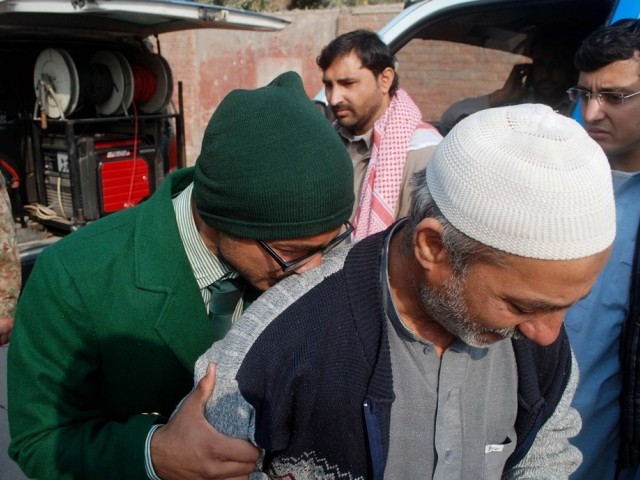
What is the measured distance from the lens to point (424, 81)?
4.19 meters

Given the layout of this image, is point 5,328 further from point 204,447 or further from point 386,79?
point 386,79

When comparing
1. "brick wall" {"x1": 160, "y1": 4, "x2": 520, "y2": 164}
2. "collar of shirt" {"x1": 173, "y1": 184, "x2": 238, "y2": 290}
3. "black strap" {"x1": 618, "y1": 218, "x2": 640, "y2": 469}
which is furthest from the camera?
"brick wall" {"x1": 160, "y1": 4, "x2": 520, "y2": 164}

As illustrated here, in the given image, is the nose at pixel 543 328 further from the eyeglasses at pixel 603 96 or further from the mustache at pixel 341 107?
the mustache at pixel 341 107

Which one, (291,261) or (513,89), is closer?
(291,261)

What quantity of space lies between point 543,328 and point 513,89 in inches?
96.2

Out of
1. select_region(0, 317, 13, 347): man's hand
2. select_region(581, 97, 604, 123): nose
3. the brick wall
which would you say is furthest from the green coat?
the brick wall

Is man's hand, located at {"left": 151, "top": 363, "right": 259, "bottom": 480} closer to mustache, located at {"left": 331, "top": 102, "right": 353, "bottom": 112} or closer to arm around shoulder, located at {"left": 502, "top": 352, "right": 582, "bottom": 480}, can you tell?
arm around shoulder, located at {"left": 502, "top": 352, "right": 582, "bottom": 480}

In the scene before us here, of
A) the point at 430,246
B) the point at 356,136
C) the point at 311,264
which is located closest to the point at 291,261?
the point at 311,264

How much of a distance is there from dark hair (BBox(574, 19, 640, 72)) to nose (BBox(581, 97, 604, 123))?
4.6 inches

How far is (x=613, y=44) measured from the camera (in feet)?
6.98

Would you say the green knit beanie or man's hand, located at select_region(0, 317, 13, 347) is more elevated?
the green knit beanie

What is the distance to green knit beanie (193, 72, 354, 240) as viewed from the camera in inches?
53.1

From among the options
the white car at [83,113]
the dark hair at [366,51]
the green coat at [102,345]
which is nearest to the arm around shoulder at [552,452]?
the green coat at [102,345]

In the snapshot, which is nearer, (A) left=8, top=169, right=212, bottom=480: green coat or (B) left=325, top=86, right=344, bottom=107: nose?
(A) left=8, top=169, right=212, bottom=480: green coat
